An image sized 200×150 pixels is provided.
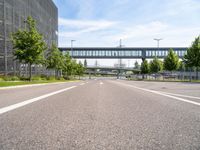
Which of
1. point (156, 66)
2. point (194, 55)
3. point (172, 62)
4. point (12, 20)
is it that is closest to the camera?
point (194, 55)

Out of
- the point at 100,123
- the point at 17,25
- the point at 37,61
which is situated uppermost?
the point at 17,25

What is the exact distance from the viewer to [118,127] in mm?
3914

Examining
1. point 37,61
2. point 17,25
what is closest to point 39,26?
point 17,25

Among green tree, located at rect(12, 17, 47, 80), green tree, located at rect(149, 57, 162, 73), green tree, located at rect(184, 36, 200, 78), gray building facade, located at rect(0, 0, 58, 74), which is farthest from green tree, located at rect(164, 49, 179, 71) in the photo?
gray building facade, located at rect(0, 0, 58, 74)

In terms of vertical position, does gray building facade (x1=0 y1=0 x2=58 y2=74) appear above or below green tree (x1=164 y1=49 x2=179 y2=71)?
above

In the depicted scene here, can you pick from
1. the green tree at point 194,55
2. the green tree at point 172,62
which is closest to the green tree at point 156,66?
the green tree at point 172,62

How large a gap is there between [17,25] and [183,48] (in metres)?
72.4

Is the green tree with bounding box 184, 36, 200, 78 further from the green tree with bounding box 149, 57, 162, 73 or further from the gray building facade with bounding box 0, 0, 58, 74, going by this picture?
the gray building facade with bounding box 0, 0, 58, 74

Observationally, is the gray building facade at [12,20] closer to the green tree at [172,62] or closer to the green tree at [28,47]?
the green tree at [28,47]

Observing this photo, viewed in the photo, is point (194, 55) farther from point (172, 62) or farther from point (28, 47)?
point (28, 47)

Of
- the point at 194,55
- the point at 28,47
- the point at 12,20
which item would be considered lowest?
the point at 194,55

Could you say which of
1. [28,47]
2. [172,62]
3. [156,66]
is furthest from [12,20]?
[156,66]

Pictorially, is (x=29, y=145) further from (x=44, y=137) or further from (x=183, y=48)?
(x=183, y=48)

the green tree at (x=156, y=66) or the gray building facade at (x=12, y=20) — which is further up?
the gray building facade at (x=12, y=20)
